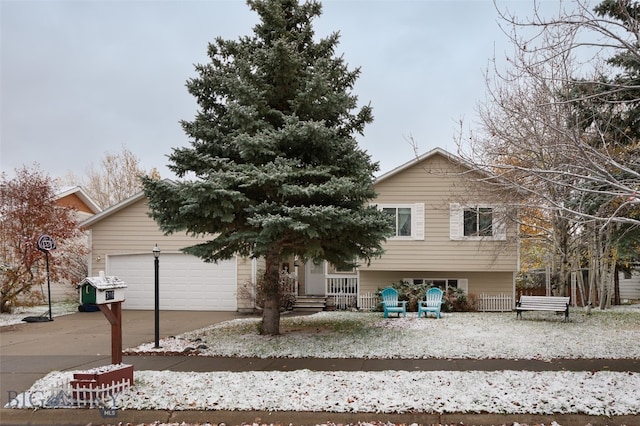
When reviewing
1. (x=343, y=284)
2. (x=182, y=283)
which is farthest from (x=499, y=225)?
(x=182, y=283)

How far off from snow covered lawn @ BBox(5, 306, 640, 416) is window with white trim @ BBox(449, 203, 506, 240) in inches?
249

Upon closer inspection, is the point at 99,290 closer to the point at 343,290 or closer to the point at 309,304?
the point at 309,304

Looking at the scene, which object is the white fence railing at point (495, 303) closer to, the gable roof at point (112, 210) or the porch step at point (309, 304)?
the porch step at point (309, 304)

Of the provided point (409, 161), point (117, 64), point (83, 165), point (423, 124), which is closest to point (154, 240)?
point (117, 64)

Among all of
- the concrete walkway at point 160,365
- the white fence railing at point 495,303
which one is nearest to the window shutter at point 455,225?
the white fence railing at point 495,303

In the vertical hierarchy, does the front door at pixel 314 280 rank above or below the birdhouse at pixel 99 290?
below

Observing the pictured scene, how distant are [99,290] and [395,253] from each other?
1313cm

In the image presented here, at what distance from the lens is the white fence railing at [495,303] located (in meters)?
19.8

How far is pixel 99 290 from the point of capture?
305 inches

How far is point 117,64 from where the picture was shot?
48.6ft

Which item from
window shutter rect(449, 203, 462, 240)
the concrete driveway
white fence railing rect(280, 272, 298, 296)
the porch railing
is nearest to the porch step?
white fence railing rect(280, 272, 298, 296)

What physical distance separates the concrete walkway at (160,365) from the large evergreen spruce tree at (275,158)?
2.59 m

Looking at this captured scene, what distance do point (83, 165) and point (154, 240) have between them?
23.8 metres

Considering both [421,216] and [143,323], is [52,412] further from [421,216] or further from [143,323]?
[421,216]
